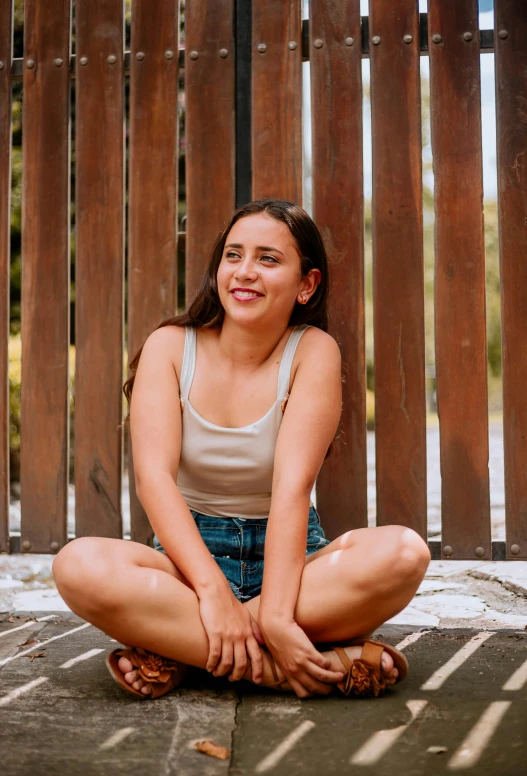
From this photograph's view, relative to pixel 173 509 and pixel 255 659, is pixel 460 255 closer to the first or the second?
pixel 173 509

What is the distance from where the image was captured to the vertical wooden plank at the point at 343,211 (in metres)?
3.07

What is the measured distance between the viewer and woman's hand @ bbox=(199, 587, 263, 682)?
202cm

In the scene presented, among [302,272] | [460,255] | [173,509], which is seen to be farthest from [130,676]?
[460,255]

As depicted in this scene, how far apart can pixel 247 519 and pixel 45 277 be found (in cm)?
136

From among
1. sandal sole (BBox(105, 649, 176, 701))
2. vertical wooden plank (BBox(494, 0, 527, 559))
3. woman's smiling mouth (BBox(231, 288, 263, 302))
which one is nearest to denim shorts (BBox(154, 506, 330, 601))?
sandal sole (BBox(105, 649, 176, 701))

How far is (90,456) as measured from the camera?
318 centimetres

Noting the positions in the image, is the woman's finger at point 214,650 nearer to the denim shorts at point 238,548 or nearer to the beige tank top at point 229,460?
the denim shorts at point 238,548

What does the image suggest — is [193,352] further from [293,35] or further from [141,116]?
[293,35]

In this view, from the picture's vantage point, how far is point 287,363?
2.56 metres

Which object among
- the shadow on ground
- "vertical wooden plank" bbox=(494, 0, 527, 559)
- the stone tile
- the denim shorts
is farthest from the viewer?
the stone tile

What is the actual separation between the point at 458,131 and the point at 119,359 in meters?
1.54

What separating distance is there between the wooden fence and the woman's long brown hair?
1.19 feet

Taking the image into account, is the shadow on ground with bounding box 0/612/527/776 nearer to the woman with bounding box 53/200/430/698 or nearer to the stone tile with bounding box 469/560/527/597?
the woman with bounding box 53/200/430/698

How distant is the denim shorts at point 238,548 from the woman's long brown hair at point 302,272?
1.91ft
